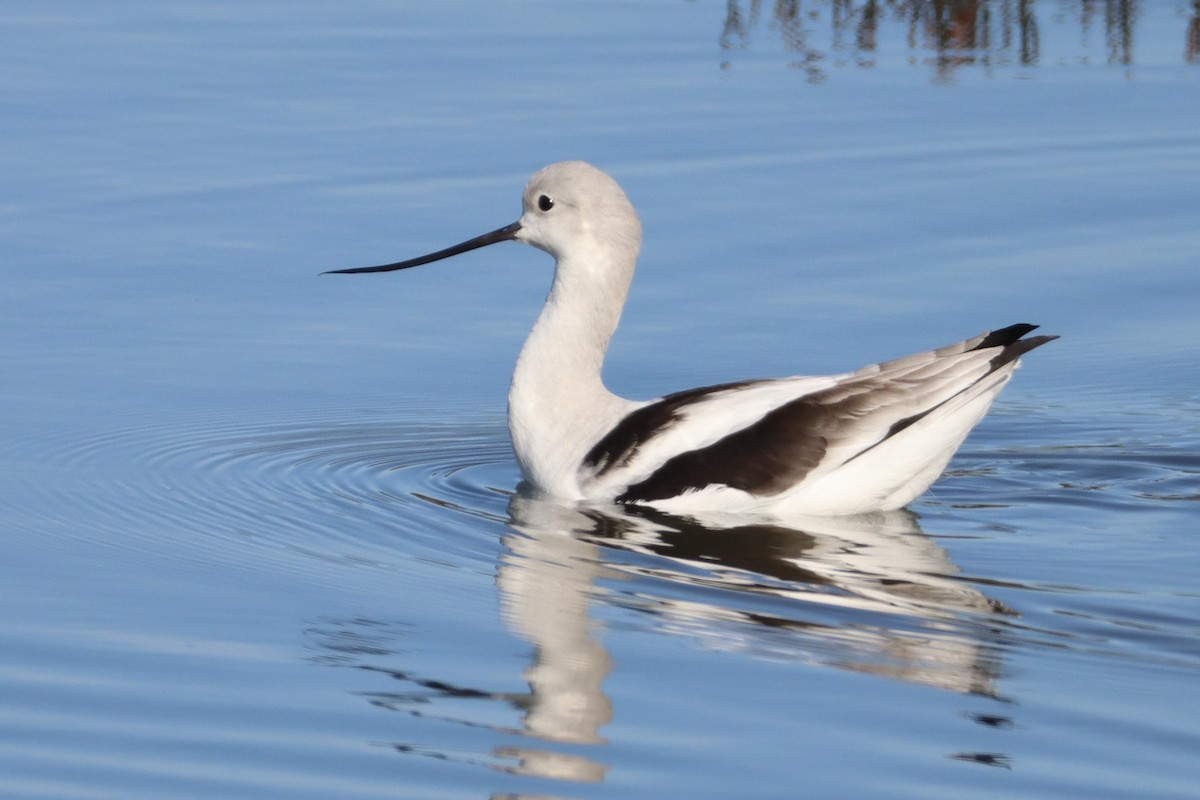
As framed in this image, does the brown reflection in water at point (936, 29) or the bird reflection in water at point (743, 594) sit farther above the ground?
the brown reflection in water at point (936, 29)

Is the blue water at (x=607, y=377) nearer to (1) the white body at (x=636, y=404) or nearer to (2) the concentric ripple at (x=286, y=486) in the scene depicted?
(2) the concentric ripple at (x=286, y=486)

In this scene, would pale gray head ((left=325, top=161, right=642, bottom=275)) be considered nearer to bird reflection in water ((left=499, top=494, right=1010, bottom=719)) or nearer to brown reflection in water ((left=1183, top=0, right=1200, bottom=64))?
bird reflection in water ((left=499, top=494, right=1010, bottom=719))

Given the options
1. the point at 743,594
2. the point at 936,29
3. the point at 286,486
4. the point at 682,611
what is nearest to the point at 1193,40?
the point at 936,29

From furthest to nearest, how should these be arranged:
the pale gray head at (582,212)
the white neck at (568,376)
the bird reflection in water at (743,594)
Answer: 1. the pale gray head at (582,212)
2. the white neck at (568,376)
3. the bird reflection in water at (743,594)

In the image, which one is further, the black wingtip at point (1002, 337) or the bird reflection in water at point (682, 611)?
the black wingtip at point (1002, 337)

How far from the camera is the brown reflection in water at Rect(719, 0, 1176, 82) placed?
1414cm

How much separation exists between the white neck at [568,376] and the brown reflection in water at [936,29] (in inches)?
241

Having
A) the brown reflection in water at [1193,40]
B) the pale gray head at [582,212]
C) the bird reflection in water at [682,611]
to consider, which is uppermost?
the brown reflection in water at [1193,40]

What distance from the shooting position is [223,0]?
15.2 meters

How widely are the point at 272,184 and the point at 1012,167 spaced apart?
4.16 meters

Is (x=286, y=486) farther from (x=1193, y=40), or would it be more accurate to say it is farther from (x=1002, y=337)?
(x=1193, y=40)

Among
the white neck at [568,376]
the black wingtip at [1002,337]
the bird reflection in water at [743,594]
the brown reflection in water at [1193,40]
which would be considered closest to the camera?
the bird reflection in water at [743,594]

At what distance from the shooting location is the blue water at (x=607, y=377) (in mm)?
5320

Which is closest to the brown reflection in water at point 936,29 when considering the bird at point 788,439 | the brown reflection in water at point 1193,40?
the brown reflection in water at point 1193,40
